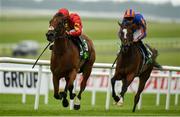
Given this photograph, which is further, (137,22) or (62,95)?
(137,22)

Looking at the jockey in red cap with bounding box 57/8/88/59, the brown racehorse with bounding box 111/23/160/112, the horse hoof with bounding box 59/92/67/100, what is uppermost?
the jockey in red cap with bounding box 57/8/88/59

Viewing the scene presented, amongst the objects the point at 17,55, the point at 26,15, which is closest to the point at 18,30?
the point at 26,15

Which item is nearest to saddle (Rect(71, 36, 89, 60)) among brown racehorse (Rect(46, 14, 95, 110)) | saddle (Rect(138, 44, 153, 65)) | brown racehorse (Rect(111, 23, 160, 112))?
brown racehorse (Rect(46, 14, 95, 110))

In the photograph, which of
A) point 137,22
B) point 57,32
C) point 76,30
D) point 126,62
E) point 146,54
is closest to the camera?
point 57,32

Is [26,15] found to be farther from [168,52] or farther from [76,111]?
[76,111]

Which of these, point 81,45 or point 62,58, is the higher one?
point 81,45

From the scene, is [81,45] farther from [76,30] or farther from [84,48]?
[76,30]

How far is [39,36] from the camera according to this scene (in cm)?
7531

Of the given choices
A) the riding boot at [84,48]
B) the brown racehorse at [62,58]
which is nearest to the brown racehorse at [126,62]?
the riding boot at [84,48]

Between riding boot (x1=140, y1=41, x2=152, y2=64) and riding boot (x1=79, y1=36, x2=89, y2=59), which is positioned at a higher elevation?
riding boot (x1=79, y1=36, x2=89, y2=59)

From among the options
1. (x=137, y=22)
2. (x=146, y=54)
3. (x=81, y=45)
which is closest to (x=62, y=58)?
(x=81, y=45)

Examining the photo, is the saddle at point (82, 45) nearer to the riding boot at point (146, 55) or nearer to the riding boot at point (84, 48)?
the riding boot at point (84, 48)

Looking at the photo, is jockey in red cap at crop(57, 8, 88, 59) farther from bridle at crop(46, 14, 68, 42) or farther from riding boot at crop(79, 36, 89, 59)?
bridle at crop(46, 14, 68, 42)

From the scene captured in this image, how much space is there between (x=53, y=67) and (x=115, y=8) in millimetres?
70424
